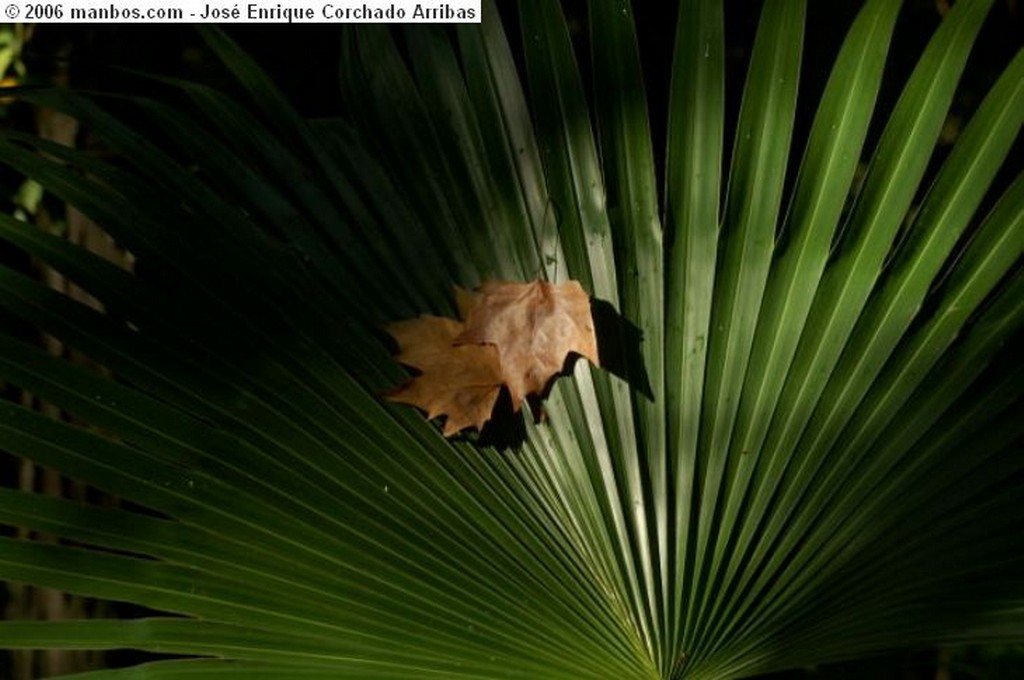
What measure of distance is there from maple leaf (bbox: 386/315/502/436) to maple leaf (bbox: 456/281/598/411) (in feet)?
0.05

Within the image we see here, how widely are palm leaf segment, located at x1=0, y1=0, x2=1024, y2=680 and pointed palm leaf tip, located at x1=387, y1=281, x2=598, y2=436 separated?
0.03 meters

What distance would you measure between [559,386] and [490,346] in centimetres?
9

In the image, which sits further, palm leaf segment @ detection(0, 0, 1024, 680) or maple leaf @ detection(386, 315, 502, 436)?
maple leaf @ detection(386, 315, 502, 436)

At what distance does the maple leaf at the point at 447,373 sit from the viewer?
1399mm

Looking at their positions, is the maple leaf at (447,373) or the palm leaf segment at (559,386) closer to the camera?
the palm leaf segment at (559,386)

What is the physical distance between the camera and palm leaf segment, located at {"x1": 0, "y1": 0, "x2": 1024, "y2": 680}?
1.29m

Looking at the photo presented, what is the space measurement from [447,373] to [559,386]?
0.38 feet

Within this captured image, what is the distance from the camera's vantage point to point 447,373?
4.64 ft

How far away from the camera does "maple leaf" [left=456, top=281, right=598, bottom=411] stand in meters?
1.41

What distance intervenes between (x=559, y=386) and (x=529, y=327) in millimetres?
70

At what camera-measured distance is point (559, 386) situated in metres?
1.44

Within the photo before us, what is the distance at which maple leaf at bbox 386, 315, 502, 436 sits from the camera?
140 cm

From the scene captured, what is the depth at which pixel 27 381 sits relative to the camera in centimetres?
133

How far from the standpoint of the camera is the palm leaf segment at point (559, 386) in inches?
50.9
